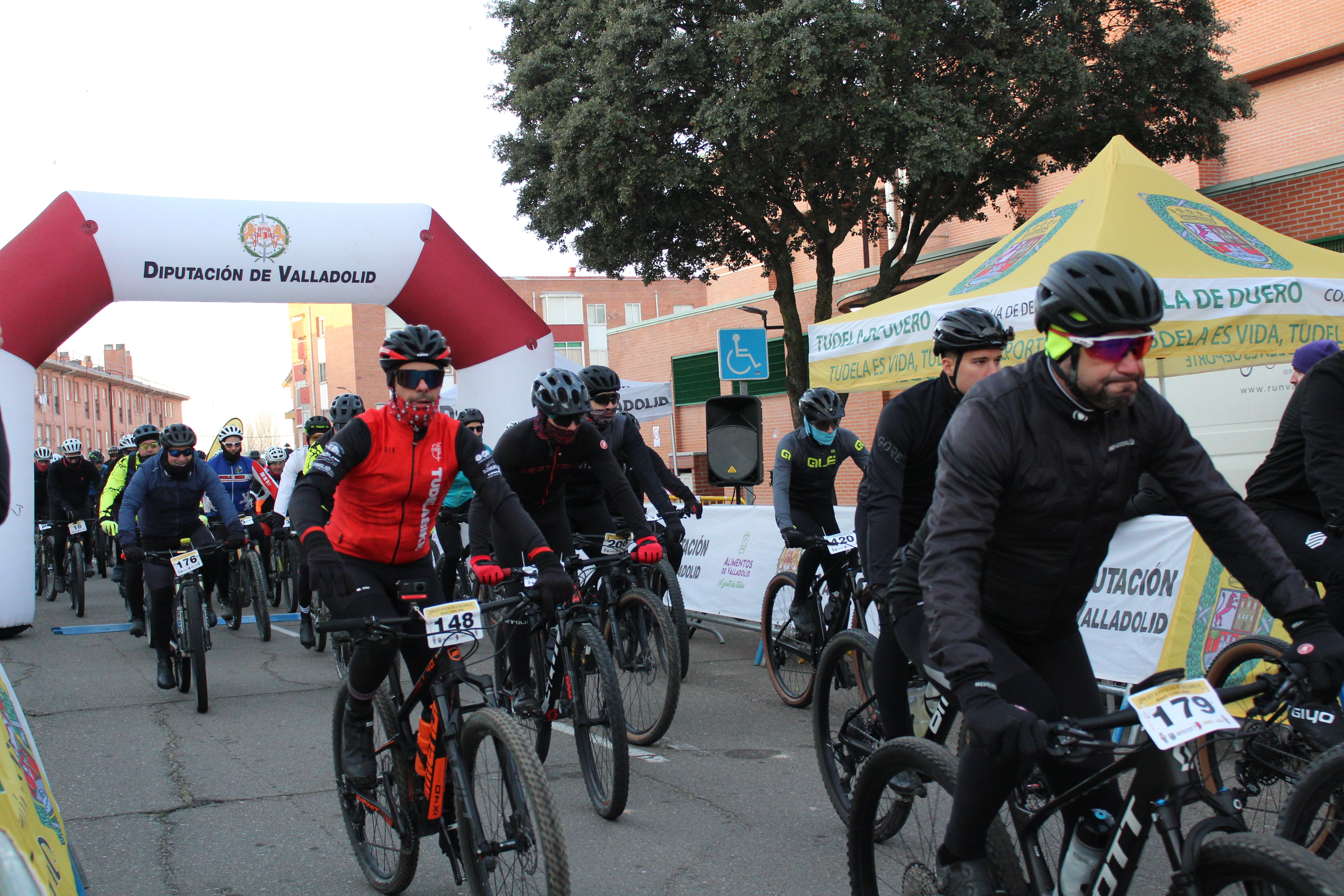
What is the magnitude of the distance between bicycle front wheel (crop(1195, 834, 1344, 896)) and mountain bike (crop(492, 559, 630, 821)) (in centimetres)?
283

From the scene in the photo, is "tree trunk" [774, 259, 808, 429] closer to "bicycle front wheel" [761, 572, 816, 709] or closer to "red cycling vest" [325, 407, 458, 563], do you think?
"bicycle front wheel" [761, 572, 816, 709]

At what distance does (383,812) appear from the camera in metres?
4.03

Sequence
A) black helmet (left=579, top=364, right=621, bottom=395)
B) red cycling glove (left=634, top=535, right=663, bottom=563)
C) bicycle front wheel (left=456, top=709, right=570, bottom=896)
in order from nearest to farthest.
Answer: bicycle front wheel (left=456, top=709, right=570, bottom=896) → red cycling glove (left=634, top=535, right=663, bottom=563) → black helmet (left=579, top=364, right=621, bottom=395)

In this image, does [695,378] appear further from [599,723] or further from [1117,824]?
[1117,824]

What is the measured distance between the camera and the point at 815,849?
450 cm

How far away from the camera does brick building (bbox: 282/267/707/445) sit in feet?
236

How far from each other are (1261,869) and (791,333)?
19.2m

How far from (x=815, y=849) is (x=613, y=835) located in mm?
886

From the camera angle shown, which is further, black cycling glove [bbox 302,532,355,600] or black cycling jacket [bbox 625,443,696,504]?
black cycling jacket [bbox 625,443,696,504]

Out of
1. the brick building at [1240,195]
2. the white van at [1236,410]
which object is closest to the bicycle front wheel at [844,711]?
the white van at [1236,410]

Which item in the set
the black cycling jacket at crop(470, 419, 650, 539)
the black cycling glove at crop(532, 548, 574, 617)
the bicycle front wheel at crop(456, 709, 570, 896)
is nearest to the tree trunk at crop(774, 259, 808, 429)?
the black cycling jacket at crop(470, 419, 650, 539)

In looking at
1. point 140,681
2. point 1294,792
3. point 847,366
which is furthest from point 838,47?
point 1294,792

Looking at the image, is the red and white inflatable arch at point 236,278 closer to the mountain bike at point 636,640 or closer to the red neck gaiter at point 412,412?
the mountain bike at point 636,640

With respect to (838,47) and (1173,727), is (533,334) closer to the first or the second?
(838,47)
